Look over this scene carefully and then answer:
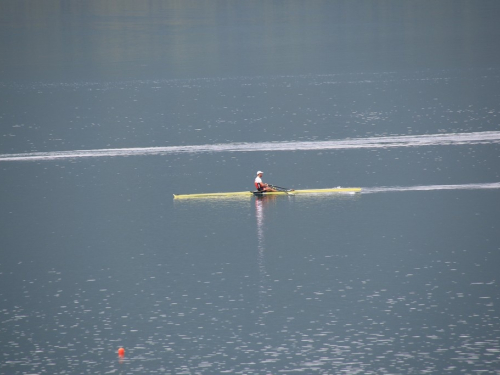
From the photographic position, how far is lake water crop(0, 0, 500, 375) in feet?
66.2

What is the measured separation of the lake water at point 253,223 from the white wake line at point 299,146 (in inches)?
9.1

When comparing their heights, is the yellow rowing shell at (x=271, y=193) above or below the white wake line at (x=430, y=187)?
above

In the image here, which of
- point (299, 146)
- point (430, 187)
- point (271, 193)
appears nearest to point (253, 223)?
point (271, 193)

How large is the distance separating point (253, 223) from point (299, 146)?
44.5 ft

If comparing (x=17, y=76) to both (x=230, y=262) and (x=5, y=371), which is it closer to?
(x=230, y=262)

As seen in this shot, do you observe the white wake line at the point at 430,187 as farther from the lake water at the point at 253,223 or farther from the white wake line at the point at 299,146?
the white wake line at the point at 299,146

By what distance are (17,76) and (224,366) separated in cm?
6114

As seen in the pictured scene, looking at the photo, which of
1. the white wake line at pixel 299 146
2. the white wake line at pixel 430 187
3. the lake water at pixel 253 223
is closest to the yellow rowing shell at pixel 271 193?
the lake water at pixel 253 223

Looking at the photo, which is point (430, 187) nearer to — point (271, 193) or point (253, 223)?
point (271, 193)

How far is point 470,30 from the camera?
91500 millimetres

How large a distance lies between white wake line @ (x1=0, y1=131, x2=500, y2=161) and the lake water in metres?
0.23

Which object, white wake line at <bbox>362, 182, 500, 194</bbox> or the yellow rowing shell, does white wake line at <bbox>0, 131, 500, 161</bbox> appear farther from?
the yellow rowing shell

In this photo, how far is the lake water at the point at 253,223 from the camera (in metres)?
20.2

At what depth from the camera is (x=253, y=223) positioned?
29.5 m
